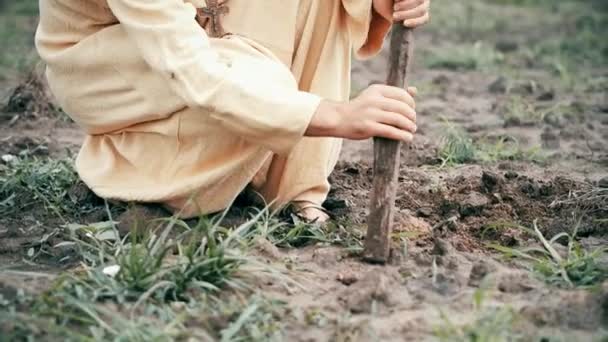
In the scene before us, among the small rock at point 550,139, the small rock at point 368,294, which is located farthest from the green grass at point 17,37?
the small rock at point 368,294

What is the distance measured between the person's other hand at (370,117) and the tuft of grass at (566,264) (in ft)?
1.63

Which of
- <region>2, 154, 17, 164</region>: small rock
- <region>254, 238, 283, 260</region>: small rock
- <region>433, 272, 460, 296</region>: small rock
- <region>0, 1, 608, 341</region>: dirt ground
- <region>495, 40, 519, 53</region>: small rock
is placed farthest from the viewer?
<region>495, 40, 519, 53</region>: small rock

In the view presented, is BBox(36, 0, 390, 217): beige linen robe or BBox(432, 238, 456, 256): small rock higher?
BBox(36, 0, 390, 217): beige linen robe

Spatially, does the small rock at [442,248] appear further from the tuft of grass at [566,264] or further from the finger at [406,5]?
the finger at [406,5]

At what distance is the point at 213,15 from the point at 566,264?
4.30 feet

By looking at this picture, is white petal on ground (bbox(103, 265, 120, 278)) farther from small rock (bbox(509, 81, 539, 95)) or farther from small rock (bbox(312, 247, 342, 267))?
small rock (bbox(509, 81, 539, 95))

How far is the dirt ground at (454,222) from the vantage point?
246cm

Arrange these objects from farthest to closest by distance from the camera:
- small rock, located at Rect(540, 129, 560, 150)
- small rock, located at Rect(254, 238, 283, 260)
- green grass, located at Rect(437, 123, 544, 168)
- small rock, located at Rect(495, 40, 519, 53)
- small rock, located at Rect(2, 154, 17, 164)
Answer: small rock, located at Rect(495, 40, 519, 53) < small rock, located at Rect(540, 129, 560, 150) < green grass, located at Rect(437, 123, 544, 168) < small rock, located at Rect(2, 154, 17, 164) < small rock, located at Rect(254, 238, 283, 260)

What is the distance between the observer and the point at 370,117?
271 cm

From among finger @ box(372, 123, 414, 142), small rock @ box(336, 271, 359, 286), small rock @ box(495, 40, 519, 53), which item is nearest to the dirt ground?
small rock @ box(336, 271, 359, 286)

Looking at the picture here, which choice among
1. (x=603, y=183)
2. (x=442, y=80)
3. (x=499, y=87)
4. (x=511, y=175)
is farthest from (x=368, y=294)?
(x=442, y=80)

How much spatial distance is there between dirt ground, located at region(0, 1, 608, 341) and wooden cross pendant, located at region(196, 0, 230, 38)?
71 centimetres

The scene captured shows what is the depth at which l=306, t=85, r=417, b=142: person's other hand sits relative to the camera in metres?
2.71

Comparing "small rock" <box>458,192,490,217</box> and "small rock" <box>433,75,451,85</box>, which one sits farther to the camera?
"small rock" <box>433,75,451,85</box>
